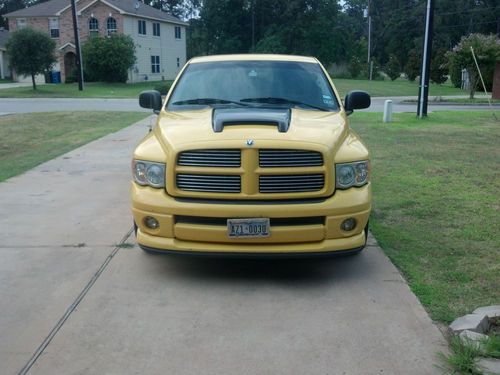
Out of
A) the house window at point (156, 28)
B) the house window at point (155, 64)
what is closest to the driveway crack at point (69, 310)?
the house window at point (155, 64)

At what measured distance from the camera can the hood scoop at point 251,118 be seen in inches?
185

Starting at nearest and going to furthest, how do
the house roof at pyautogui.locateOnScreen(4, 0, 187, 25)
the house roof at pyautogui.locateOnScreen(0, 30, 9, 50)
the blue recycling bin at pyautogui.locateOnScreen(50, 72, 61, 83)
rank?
the house roof at pyautogui.locateOnScreen(4, 0, 187, 25) → the blue recycling bin at pyautogui.locateOnScreen(50, 72, 61, 83) → the house roof at pyautogui.locateOnScreen(0, 30, 9, 50)

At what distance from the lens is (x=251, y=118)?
4781 mm

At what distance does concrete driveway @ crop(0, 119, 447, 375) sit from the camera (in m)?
3.44

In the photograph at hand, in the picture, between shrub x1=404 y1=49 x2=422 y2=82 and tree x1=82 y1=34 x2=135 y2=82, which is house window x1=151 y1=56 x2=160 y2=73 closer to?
tree x1=82 y1=34 x2=135 y2=82

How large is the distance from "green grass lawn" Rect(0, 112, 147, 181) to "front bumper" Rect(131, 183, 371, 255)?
5.25 m

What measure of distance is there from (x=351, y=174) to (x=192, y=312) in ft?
5.52

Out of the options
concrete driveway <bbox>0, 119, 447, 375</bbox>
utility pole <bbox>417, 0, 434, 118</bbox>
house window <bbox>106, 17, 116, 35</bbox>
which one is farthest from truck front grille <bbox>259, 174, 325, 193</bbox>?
house window <bbox>106, 17, 116, 35</bbox>

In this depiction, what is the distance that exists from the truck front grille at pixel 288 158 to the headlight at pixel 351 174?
194 millimetres

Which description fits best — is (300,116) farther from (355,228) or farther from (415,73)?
(415,73)

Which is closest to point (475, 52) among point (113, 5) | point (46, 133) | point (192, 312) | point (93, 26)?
point (46, 133)

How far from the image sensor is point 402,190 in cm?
795

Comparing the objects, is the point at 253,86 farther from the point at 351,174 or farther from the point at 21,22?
the point at 21,22

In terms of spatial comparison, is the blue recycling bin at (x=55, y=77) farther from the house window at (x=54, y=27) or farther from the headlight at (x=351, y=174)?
the headlight at (x=351, y=174)
